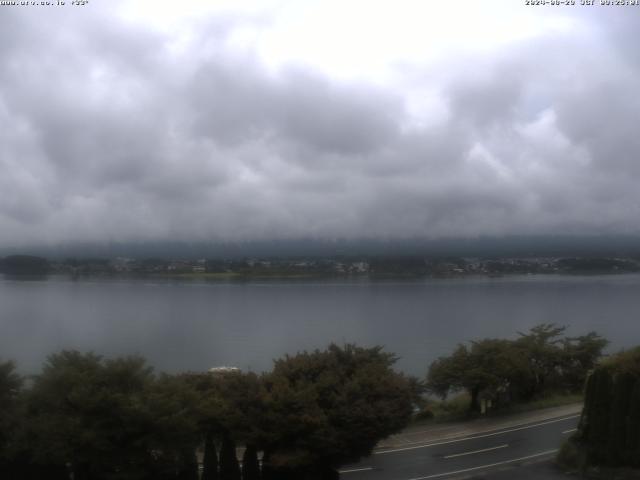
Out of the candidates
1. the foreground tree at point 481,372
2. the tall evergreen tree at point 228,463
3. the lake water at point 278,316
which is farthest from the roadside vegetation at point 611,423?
the lake water at point 278,316

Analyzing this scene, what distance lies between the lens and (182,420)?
11852 millimetres

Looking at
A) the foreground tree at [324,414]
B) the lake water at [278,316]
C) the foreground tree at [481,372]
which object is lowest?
the lake water at [278,316]

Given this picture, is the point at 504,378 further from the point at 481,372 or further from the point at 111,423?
the point at 111,423

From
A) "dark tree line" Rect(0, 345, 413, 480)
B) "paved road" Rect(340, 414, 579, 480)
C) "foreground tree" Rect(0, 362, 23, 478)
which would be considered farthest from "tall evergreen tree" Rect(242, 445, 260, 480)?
"foreground tree" Rect(0, 362, 23, 478)

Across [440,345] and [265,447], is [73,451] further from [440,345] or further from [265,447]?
[440,345]

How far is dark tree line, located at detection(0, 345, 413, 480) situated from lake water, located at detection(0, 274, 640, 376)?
74.0 ft

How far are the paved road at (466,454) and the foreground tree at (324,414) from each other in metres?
2.19

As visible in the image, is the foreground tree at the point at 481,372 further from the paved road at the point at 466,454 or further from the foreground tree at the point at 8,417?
the foreground tree at the point at 8,417

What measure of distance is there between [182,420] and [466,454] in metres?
8.22

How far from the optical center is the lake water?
42.2 metres

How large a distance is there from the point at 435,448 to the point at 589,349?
13105 millimetres

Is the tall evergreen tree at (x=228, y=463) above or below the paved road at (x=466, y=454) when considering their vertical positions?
above

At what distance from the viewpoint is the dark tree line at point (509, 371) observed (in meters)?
23.2

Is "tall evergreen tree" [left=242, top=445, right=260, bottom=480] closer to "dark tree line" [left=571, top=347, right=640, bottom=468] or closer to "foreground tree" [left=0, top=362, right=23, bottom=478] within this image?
"foreground tree" [left=0, top=362, right=23, bottom=478]
